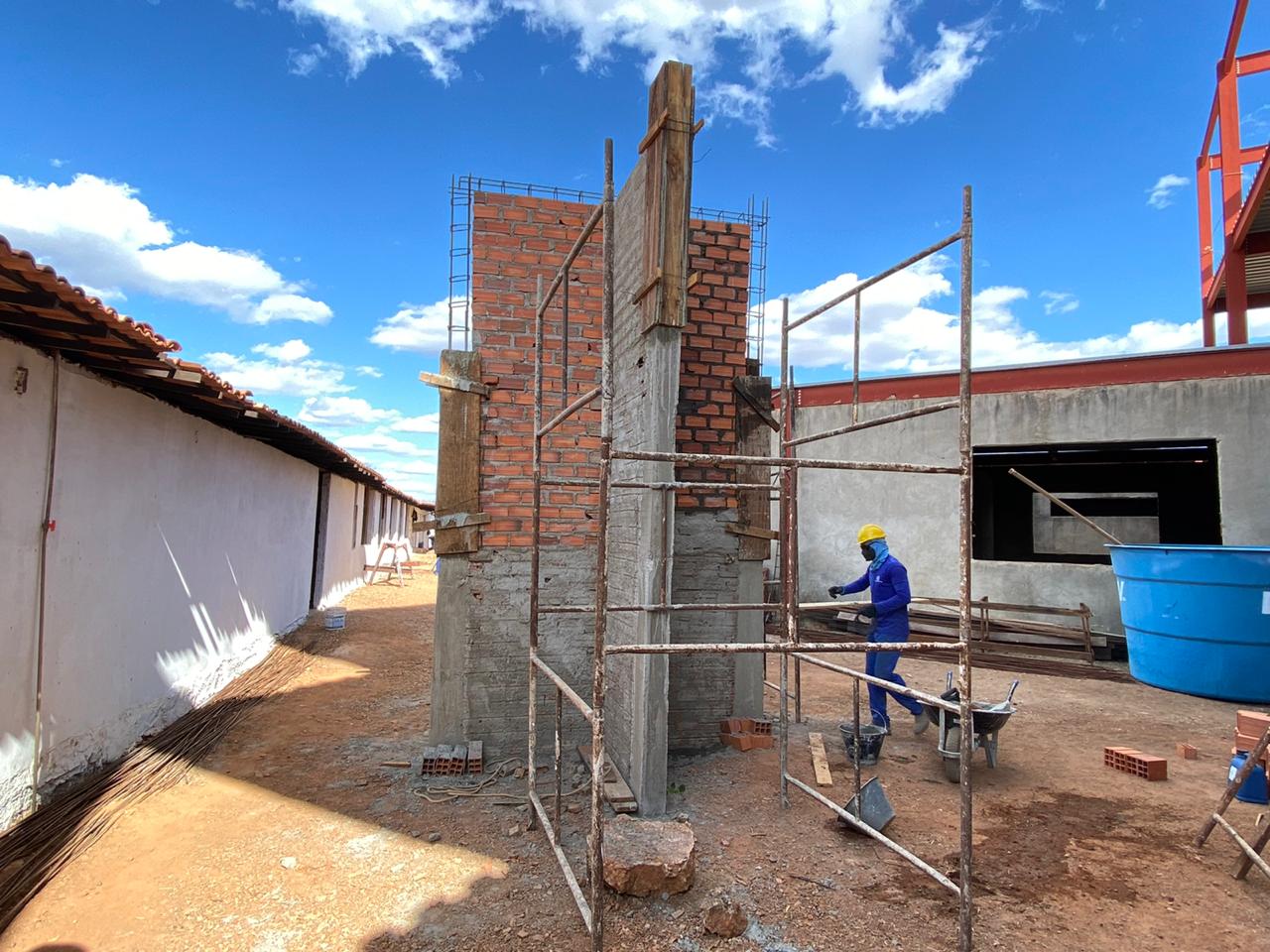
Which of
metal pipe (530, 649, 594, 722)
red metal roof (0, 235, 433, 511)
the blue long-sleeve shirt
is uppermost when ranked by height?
red metal roof (0, 235, 433, 511)

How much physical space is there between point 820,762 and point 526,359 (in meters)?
3.95

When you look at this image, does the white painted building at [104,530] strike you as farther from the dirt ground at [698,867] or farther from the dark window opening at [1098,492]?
the dark window opening at [1098,492]

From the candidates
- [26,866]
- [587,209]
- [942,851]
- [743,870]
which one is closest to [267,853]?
[26,866]

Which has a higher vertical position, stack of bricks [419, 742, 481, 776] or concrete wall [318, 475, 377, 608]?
concrete wall [318, 475, 377, 608]

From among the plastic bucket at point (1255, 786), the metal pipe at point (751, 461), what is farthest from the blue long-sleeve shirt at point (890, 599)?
the metal pipe at point (751, 461)

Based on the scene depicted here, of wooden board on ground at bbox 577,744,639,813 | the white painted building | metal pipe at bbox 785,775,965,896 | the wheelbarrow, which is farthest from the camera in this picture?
the wheelbarrow

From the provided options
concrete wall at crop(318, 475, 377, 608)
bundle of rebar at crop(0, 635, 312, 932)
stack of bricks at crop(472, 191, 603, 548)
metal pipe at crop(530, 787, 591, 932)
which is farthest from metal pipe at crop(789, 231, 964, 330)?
concrete wall at crop(318, 475, 377, 608)

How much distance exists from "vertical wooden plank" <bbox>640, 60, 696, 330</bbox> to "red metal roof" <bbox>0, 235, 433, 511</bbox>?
306cm

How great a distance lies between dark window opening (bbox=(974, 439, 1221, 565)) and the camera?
36.7 ft

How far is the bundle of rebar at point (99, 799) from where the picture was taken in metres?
3.67

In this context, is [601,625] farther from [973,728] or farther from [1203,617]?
[1203,617]

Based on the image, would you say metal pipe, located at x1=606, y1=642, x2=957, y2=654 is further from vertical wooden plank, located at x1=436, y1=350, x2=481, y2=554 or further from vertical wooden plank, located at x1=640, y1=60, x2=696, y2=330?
vertical wooden plank, located at x1=436, y1=350, x2=481, y2=554

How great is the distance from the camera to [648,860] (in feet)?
11.4

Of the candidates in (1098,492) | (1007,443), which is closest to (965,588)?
(1007,443)
